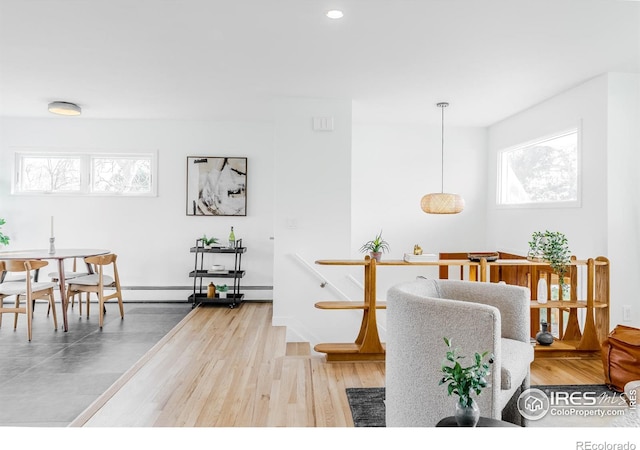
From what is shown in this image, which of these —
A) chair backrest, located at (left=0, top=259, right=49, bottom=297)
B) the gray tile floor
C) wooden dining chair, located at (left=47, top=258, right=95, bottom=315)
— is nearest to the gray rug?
the gray tile floor

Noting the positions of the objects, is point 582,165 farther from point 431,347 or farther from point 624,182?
point 431,347

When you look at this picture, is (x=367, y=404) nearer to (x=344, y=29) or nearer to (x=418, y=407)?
(x=418, y=407)

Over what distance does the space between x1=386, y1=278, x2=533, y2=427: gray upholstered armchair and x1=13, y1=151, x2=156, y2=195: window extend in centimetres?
476

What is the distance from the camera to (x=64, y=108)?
15.8 feet

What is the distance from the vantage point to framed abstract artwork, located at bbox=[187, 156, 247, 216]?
584 cm

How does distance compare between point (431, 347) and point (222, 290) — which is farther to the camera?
point (222, 290)

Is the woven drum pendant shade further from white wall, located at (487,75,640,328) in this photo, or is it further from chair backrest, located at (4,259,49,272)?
chair backrest, located at (4,259,49,272)

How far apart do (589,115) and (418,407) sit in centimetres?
347

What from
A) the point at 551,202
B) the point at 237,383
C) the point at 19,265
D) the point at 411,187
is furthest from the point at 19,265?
the point at 551,202

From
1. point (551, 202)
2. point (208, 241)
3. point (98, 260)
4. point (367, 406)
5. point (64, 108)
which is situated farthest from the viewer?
point (208, 241)

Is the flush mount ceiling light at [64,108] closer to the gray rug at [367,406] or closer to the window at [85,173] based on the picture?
the window at [85,173]

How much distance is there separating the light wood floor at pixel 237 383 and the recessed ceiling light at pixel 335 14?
8.28ft

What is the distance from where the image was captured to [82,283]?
4527mm

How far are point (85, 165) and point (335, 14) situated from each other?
4.59 meters
